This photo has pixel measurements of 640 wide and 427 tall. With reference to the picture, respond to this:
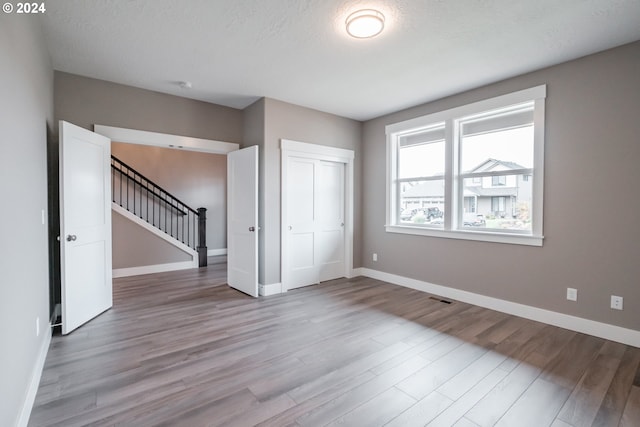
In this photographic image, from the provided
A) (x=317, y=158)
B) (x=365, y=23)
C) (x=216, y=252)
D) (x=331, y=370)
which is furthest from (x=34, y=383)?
(x=216, y=252)

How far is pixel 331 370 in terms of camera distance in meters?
2.30

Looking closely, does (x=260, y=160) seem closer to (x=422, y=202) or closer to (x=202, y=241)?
(x=422, y=202)

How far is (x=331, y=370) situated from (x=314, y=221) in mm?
2727

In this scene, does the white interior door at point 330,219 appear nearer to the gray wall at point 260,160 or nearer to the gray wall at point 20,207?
the gray wall at point 260,160

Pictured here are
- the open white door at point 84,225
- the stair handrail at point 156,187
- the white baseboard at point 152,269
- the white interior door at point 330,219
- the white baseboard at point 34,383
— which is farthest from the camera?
the stair handrail at point 156,187

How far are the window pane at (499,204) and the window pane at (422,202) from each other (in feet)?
1.19

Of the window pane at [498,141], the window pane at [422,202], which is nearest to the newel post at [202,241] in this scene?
the window pane at [422,202]

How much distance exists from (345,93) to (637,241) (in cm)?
341

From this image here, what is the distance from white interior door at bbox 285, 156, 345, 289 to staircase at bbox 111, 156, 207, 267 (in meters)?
2.63

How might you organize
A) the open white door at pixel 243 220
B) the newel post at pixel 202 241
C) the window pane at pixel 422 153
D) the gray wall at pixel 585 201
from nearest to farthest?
the gray wall at pixel 585 201 → the open white door at pixel 243 220 → the window pane at pixel 422 153 → the newel post at pixel 202 241

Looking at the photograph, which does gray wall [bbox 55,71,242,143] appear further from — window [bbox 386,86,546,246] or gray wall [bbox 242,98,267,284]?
window [bbox 386,86,546,246]

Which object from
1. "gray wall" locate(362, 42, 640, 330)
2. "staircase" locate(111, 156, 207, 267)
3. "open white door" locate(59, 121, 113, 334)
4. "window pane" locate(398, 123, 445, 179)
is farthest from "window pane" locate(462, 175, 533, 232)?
"staircase" locate(111, 156, 207, 267)

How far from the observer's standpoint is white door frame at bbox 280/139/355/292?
4359mm

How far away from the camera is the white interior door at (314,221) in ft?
14.9
